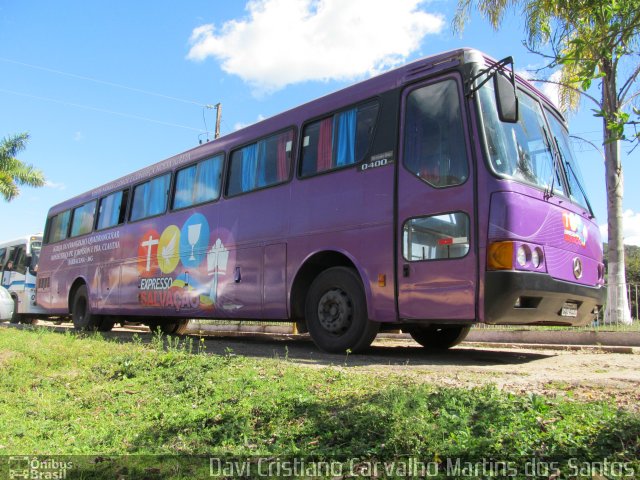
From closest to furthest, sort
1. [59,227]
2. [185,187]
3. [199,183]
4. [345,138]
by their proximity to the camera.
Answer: [345,138] → [199,183] → [185,187] → [59,227]

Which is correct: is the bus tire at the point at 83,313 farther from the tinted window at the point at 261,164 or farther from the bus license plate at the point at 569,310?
the bus license plate at the point at 569,310

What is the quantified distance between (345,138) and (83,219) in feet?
31.3

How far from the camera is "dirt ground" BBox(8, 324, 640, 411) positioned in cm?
414

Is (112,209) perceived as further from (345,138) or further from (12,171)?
(12,171)

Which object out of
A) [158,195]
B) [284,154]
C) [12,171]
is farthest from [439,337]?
[12,171]

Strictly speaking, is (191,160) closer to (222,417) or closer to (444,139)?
(444,139)

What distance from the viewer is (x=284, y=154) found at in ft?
25.7

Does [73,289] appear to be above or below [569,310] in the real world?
above

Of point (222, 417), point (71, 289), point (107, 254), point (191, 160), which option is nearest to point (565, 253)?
point (222, 417)

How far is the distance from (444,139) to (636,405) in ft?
10.6

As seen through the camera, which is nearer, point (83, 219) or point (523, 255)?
point (523, 255)

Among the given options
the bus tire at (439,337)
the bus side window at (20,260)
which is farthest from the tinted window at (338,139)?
the bus side window at (20,260)

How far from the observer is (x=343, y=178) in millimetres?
6816

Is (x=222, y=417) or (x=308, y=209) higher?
(x=308, y=209)
